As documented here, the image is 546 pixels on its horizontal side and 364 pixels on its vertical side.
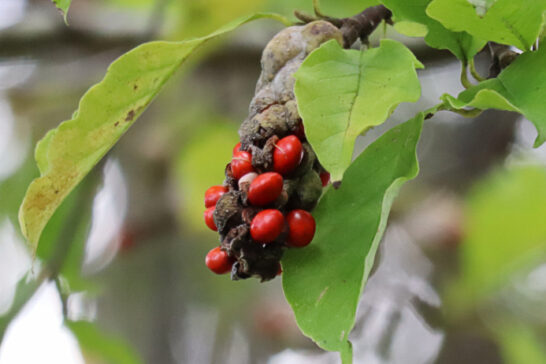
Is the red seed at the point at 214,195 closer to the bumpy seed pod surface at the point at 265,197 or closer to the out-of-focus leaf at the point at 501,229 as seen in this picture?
the bumpy seed pod surface at the point at 265,197

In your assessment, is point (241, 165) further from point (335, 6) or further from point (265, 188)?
point (335, 6)

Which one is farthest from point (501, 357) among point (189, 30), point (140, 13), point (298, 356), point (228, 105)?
point (140, 13)

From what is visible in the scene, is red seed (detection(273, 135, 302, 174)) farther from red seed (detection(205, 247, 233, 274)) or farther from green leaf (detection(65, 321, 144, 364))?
green leaf (detection(65, 321, 144, 364))

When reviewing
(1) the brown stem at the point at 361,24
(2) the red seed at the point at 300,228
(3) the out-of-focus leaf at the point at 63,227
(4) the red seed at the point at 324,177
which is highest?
(1) the brown stem at the point at 361,24

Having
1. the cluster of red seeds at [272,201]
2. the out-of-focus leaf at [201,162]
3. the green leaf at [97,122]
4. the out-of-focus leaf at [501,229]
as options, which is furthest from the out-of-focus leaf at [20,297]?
the out-of-focus leaf at [501,229]

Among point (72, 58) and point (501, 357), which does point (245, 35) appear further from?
point (501, 357)
